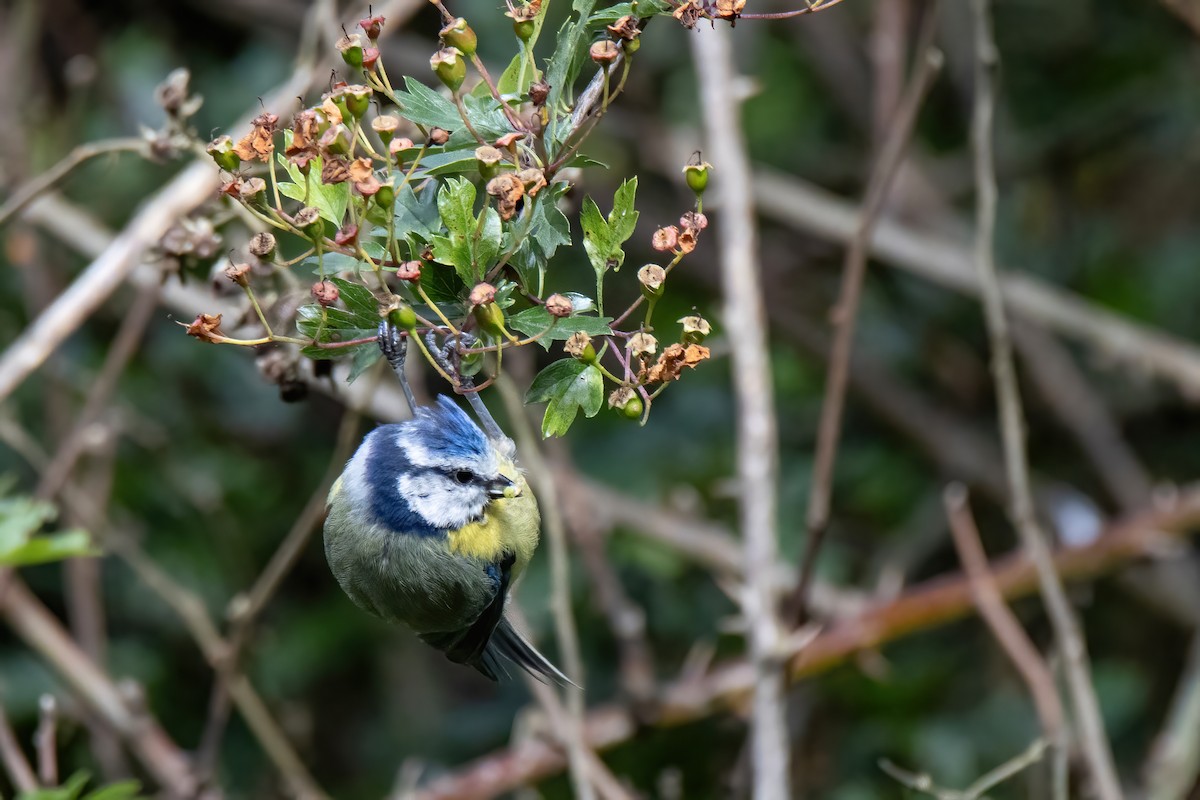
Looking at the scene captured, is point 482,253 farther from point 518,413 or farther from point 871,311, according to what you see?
point 871,311

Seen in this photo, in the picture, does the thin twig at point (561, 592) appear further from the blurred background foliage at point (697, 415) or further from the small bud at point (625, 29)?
the small bud at point (625, 29)

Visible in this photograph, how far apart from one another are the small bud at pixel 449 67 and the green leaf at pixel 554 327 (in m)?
0.29

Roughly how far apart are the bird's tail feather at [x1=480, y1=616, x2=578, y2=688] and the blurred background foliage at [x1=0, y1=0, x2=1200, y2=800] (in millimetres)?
1311

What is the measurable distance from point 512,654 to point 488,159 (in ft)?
5.32

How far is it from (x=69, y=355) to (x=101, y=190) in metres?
0.63

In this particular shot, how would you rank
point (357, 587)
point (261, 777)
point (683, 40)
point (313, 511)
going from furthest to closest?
point (683, 40) < point (261, 777) < point (313, 511) < point (357, 587)

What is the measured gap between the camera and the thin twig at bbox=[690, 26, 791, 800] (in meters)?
2.93

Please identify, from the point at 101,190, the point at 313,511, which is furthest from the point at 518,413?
the point at 101,190

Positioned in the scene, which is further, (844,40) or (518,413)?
(844,40)

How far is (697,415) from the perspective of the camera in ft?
17.0

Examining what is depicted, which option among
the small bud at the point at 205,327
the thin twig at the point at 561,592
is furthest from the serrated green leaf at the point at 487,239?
the thin twig at the point at 561,592

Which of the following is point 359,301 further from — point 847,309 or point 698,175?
point 847,309

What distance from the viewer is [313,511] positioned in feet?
10.3

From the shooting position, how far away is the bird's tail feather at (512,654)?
2904 millimetres
